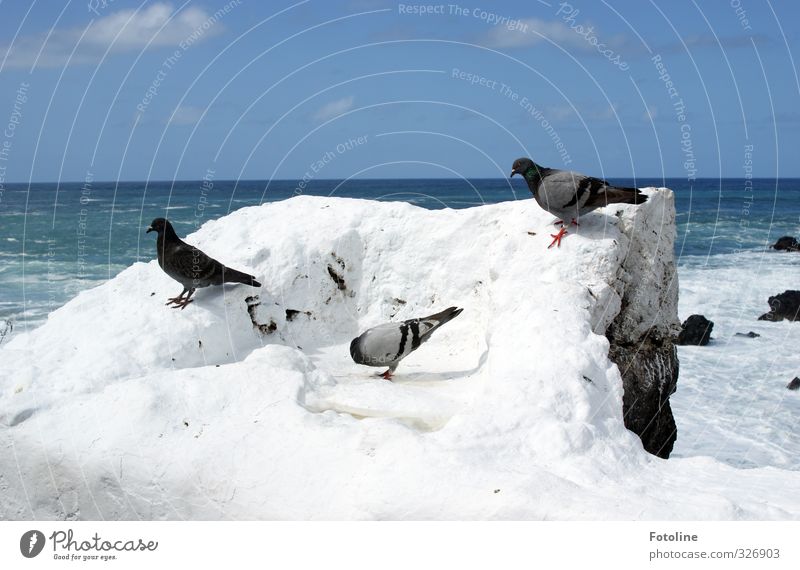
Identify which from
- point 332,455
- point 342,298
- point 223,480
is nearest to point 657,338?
point 342,298

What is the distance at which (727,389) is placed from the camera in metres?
15.0

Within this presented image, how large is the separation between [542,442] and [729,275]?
999 inches

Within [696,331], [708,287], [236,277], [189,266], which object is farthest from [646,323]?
[708,287]

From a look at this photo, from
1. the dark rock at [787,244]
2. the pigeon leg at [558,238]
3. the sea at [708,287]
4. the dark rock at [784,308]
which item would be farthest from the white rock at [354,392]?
the dark rock at [787,244]

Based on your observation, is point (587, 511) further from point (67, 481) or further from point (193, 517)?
point (67, 481)

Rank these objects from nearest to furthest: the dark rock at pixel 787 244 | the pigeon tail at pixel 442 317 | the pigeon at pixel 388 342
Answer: the pigeon at pixel 388 342
the pigeon tail at pixel 442 317
the dark rock at pixel 787 244

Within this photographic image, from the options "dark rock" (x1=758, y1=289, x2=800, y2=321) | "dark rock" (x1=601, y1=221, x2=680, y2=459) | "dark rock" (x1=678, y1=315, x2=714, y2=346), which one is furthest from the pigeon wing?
"dark rock" (x1=758, y1=289, x2=800, y2=321)

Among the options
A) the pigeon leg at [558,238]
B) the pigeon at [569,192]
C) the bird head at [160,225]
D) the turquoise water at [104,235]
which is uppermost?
the pigeon at [569,192]

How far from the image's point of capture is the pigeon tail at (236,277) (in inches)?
320

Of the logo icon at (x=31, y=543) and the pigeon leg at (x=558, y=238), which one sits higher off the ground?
the pigeon leg at (x=558, y=238)

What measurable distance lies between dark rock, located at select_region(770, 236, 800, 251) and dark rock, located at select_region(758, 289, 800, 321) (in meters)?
12.5

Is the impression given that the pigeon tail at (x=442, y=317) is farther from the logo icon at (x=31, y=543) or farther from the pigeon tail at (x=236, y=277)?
the logo icon at (x=31, y=543)

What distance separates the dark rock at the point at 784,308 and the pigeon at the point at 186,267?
18.5 m

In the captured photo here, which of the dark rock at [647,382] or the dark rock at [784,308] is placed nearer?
the dark rock at [647,382]
